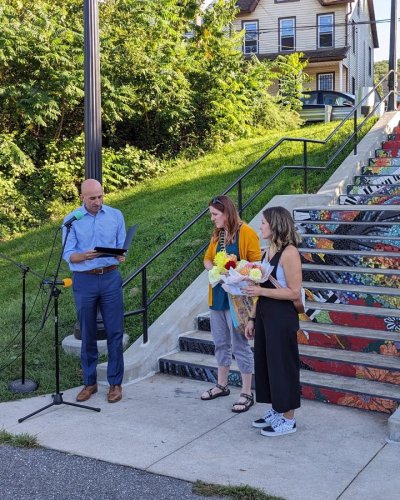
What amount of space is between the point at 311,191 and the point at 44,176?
20.6 ft

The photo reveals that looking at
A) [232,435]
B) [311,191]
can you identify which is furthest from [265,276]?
[311,191]

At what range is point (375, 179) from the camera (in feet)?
29.5

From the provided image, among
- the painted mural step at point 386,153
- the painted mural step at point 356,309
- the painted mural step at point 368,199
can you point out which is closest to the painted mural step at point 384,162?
the painted mural step at point 386,153

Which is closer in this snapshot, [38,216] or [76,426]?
[76,426]

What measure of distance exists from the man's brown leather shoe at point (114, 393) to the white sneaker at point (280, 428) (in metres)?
1.44

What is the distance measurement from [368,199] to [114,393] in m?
4.46

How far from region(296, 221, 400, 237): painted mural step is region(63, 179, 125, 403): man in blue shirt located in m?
2.85

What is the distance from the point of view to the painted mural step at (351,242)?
6949mm

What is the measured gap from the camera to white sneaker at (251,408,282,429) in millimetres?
4764

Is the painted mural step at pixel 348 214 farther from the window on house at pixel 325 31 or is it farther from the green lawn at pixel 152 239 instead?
the window on house at pixel 325 31

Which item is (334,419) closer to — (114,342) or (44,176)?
(114,342)

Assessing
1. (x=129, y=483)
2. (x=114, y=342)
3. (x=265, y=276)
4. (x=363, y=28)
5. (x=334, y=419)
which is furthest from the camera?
(x=363, y=28)

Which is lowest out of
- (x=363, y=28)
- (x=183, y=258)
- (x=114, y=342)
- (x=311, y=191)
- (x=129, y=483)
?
(x=129, y=483)

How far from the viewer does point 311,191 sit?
9.29 m
